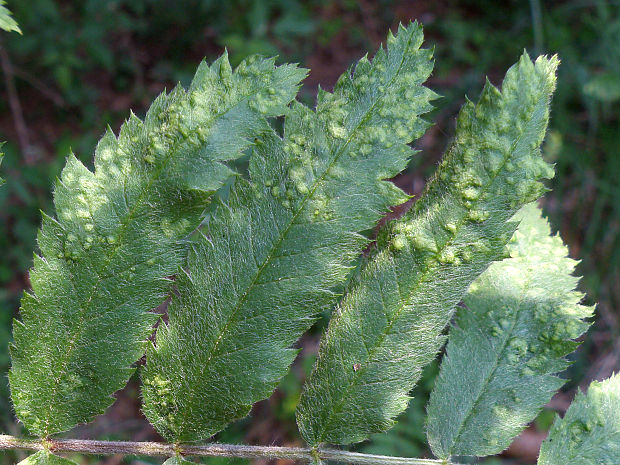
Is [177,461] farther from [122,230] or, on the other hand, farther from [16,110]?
[16,110]

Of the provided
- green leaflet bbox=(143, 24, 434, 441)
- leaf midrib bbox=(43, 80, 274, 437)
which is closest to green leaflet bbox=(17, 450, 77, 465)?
leaf midrib bbox=(43, 80, 274, 437)

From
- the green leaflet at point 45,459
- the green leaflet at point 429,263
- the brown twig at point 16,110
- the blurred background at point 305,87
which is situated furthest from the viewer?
the brown twig at point 16,110

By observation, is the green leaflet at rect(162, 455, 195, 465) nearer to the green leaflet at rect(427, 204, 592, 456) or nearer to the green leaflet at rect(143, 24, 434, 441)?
the green leaflet at rect(143, 24, 434, 441)

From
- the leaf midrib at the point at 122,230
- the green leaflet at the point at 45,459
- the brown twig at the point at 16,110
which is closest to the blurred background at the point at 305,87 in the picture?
the brown twig at the point at 16,110

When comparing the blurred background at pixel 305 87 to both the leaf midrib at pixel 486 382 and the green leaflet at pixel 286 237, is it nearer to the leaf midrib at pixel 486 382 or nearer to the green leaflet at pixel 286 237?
the leaf midrib at pixel 486 382

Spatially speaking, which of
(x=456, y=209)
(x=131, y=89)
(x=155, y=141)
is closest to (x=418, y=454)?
(x=456, y=209)

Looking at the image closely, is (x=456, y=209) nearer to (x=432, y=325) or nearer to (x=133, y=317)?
(x=432, y=325)
